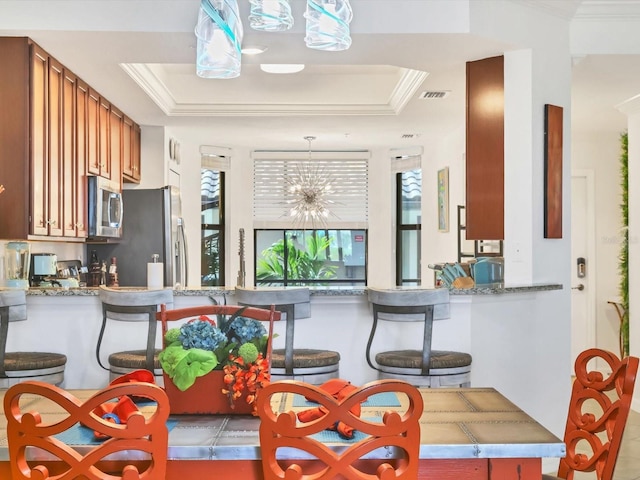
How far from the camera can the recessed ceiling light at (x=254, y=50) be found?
383 centimetres

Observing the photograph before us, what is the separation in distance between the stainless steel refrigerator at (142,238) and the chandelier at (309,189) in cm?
239

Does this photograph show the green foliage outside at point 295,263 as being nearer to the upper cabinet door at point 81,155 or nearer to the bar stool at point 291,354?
the upper cabinet door at point 81,155

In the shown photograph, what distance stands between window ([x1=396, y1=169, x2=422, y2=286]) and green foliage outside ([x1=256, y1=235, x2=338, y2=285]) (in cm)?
85

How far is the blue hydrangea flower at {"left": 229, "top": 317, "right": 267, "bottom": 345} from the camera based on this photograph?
6.28 feet

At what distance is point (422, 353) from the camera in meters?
3.36

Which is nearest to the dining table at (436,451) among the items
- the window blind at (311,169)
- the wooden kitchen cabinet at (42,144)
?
the wooden kitchen cabinet at (42,144)

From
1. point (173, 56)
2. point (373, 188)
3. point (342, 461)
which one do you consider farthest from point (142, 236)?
Answer: point (342, 461)

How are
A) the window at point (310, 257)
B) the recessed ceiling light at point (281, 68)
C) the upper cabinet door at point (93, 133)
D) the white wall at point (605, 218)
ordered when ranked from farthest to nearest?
the window at point (310, 257) < the white wall at point (605, 218) < the recessed ceiling light at point (281, 68) < the upper cabinet door at point (93, 133)

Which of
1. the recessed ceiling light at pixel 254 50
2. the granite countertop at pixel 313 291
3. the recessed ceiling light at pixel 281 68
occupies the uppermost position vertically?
the recessed ceiling light at pixel 281 68

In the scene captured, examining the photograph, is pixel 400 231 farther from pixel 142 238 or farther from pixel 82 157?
pixel 82 157

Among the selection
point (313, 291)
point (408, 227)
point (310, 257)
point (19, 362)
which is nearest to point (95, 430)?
point (19, 362)

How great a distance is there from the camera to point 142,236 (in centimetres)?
614

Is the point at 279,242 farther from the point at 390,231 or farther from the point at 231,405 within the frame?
the point at 231,405

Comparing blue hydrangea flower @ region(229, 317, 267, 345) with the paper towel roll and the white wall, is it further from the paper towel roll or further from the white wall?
the white wall
